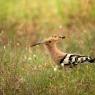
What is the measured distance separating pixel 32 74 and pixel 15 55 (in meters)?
0.63

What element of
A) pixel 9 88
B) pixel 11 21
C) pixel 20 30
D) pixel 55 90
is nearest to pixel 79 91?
pixel 55 90

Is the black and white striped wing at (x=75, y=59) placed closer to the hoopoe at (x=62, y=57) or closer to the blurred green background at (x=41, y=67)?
the hoopoe at (x=62, y=57)

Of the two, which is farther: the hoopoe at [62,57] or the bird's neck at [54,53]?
the bird's neck at [54,53]

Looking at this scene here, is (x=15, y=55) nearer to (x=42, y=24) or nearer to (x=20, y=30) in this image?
(x=20, y=30)

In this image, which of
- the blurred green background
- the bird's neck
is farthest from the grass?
the bird's neck

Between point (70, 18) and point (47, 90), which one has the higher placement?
point (70, 18)

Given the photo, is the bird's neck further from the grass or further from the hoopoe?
the grass

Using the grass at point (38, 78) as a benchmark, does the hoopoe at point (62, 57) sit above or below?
above

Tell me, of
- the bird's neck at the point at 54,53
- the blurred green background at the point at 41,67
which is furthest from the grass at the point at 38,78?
the bird's neck at the point at 54,53

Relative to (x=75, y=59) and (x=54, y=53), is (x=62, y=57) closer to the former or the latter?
(x=54, y=53)

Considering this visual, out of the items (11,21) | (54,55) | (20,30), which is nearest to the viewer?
(54,55)

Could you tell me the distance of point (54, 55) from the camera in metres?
7.53

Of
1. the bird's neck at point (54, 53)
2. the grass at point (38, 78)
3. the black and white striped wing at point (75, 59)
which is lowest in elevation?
the grass at point (38, 78)

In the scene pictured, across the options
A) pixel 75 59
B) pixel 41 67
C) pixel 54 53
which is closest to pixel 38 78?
pixel 41 67
